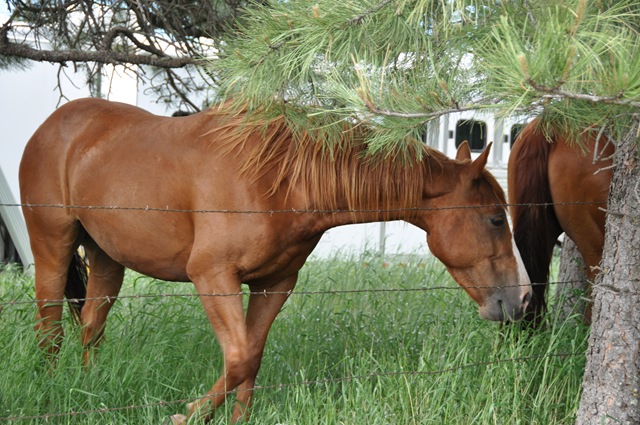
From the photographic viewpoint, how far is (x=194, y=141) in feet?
12.4

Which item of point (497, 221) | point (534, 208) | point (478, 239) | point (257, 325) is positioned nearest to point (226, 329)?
point (257, 325)

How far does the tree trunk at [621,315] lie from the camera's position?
10.2 feet

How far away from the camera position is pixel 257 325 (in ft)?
12.5

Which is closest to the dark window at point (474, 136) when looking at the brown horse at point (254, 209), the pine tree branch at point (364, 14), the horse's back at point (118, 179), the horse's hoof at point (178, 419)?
the brown horse at point (254, 209)

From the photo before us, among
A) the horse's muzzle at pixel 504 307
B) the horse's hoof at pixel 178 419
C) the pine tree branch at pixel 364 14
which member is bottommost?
the horse's hoof at pixel 178 419

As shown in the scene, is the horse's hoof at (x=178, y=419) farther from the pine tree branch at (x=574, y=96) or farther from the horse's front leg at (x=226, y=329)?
the pine tree branch at (x=574, y=96)

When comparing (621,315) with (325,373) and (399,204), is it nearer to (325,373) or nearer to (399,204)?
(399,204)

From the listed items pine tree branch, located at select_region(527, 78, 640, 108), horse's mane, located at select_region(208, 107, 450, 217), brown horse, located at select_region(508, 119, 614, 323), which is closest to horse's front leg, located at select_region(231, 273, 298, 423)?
horse's mane, located at select_region(208, 107, 450, 217)

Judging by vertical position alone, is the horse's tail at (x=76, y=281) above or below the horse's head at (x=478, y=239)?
below

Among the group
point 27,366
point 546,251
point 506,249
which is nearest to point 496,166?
point 546,251

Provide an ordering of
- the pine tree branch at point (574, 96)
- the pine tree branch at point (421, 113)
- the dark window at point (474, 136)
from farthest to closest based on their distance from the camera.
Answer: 1. the dark window at point (474, 136)
2. the pine tree branch at point (421, 113)
3. the pine tree branch at point (574, 96)

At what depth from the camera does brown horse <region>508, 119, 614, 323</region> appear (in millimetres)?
4121

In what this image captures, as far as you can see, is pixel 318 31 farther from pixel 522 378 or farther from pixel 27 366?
pixel 27 366

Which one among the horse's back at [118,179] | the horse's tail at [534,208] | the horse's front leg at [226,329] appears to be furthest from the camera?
the horse's tail at [534,208]
